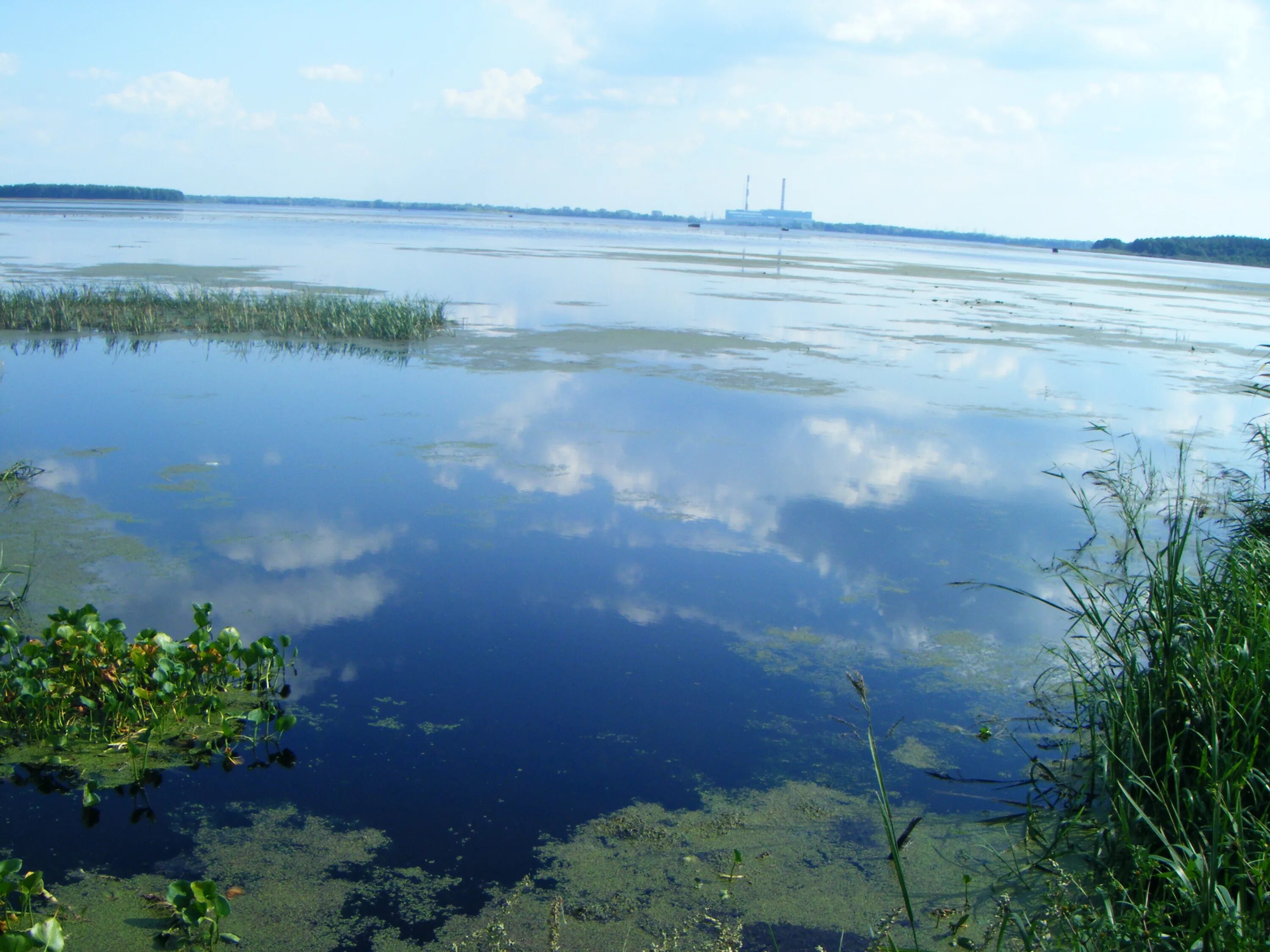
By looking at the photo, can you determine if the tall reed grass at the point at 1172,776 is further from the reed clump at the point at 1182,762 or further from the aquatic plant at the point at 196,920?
the aquatic plant at the point at 196,920

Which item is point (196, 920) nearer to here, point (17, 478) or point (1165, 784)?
point (1165, 784)

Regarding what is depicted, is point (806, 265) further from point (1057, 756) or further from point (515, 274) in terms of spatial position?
point (1057, 756)

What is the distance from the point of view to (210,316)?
1334 cm

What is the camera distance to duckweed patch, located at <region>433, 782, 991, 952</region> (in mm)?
2621

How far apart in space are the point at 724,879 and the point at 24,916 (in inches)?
75.0

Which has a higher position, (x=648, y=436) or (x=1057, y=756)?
(x=648, y=436)

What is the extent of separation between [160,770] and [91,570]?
1.98 meters

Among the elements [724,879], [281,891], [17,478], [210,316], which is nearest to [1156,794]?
[724,879]

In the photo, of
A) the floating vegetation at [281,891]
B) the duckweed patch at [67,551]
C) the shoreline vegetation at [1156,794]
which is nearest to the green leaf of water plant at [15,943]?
the floating vegetation at [281,891]

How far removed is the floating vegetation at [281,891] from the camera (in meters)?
2.55

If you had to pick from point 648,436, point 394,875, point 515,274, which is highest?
point 515,274

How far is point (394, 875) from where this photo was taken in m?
2.80

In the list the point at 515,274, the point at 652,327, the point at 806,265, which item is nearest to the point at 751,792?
the point at 652,327

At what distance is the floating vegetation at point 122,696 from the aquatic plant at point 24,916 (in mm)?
661
